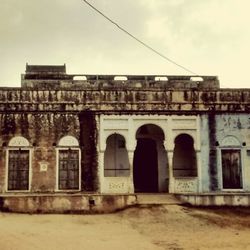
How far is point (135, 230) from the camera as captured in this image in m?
14.2

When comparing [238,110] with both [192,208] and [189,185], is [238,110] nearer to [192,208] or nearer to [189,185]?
[189,185]

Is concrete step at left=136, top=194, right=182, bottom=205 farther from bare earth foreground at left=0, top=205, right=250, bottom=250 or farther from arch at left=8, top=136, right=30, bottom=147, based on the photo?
arch at left=8, top=136, right=30, bottom=147

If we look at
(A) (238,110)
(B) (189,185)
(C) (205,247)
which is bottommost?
(C) (205,247)

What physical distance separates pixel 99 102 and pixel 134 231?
7.20 metres

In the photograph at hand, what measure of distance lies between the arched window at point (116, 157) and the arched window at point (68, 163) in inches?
67.4

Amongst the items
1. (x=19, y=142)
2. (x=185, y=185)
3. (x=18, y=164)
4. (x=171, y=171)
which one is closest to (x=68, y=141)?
(x=19, y=142)

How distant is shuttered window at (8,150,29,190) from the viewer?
62.1ft

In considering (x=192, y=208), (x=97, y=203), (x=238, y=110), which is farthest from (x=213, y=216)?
(x=238, y=110)

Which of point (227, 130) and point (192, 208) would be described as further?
point (227, 130)

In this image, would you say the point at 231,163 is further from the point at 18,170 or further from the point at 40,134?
the point at 18,170

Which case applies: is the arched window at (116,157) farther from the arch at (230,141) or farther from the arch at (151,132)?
the arch at (230,141)

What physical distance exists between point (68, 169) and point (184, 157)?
533 cm

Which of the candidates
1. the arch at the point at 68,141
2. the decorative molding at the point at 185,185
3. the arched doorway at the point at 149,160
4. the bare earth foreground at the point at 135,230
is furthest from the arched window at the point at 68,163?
the decorative molding at the point at 185,185

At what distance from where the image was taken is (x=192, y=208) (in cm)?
1739
